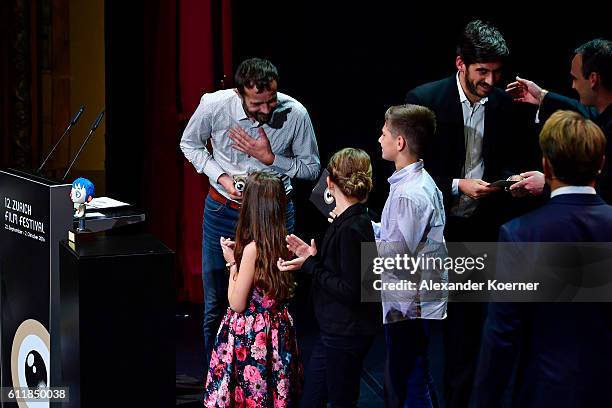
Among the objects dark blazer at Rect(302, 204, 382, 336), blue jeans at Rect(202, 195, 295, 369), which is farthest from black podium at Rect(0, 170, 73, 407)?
blue jeans at Rect(202, 195, 295, 369)

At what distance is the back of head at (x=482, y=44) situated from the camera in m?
3.94

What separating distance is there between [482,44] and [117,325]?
1812 millimetres

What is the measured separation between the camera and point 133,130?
593cm

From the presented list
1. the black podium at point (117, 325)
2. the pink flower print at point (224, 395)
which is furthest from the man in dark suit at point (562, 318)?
the pink flower print at point (224, 395)

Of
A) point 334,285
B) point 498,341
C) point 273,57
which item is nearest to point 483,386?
point 498,341

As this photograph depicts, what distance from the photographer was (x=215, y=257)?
4.56 m

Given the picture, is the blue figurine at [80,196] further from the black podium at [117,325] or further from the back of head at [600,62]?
the back of head at [600,62]

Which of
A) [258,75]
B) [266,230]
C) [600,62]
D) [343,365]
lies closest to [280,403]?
[343,365]

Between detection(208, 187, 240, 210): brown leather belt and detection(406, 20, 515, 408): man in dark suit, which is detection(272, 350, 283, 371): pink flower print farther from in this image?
detection(208, 187, 240, 210): brown leather belt

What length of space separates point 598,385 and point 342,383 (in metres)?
1.19

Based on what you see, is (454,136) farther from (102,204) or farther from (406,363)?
(102,204)

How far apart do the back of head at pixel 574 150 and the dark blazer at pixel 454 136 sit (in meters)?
1.44

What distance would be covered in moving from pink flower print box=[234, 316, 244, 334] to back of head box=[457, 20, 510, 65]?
4.52ft

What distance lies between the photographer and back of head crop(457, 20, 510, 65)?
3.94 meters
